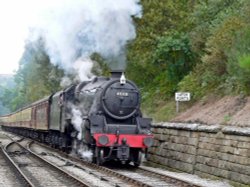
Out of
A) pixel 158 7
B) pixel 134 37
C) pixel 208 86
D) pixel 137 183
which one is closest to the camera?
pixel 137 183

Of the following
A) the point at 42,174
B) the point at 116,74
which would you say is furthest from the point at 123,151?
the point at 116,74

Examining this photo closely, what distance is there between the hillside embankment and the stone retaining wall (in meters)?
0.76

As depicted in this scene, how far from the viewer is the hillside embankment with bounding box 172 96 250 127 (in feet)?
47.0

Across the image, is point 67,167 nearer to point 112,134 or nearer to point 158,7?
point 112,134

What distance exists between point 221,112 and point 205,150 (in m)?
2.69

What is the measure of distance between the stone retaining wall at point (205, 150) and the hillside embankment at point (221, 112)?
0.76 m

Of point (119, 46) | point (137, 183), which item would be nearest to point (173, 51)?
point (119, 46)

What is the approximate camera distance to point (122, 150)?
1527 cm

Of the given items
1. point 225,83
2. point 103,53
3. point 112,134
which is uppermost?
point 103,53

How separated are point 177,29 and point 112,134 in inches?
417

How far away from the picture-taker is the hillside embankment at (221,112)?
14322 mm

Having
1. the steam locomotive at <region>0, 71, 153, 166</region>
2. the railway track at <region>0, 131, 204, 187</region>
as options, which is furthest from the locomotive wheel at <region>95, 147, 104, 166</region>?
the railway track at <region>0, 131, 204, 187</region>

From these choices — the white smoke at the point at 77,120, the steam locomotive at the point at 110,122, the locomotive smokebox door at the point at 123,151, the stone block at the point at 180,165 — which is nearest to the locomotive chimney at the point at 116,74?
the steam locomotive at the point at 110,122

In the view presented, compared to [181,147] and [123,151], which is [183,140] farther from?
[123,151]
